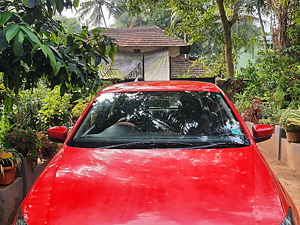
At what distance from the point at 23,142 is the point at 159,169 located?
2391mm

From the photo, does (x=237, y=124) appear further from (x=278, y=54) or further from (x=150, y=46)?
(x=150, y=46)

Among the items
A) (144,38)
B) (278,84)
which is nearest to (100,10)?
(144,38)

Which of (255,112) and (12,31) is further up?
(12,31)

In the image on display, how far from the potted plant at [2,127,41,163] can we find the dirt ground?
3480 mm

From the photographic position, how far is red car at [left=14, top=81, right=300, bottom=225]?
1.60m

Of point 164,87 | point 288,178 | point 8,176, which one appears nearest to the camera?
point 164,87

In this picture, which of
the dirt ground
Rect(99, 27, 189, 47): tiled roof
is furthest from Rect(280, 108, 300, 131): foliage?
Rect(99, 27, 189, 47): tiled roof

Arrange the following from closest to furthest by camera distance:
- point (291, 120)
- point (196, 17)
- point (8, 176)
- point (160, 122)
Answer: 1. point (160, 122)
2. point (8, 176)
3. point (291, 120)
4. point (196, 17)

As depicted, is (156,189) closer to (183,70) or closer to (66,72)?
(66,72)

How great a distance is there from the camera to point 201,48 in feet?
106

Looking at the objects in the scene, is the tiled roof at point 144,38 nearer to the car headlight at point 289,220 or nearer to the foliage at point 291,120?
the foliage at point 291,120

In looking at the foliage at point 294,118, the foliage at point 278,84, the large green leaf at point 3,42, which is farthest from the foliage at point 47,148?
the foliage at point 278,84

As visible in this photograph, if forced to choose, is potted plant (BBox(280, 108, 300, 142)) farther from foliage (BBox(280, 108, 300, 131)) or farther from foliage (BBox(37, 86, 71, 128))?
foliage (BBox(37, 86, 71, 128))

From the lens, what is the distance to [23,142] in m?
3.73
